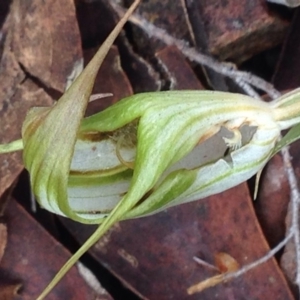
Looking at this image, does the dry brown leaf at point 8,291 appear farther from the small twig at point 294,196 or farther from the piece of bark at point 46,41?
the small twig at point 294,196

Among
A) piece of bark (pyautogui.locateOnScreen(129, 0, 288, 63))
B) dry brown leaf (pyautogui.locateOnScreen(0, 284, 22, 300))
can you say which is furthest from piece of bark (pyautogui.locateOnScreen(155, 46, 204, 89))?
dry brown leaf (pyautogui.locateOnScreen(0, 284, 22, 300))

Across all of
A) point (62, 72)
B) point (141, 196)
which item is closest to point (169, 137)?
point (141, 196)

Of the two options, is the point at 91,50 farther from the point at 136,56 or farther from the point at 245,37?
the point at 245,37

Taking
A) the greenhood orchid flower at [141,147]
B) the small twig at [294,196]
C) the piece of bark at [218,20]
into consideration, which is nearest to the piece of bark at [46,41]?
the piece of bark at [218,20]

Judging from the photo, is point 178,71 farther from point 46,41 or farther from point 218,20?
point 46,41

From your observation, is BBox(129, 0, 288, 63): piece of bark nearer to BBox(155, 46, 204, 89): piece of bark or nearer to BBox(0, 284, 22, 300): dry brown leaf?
BBox(155, 46, 204, 89): piece of bark

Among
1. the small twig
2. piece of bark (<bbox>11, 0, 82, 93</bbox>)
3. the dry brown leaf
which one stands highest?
piece of bark (<bbox>11, 0, 82, 93</bbox>)

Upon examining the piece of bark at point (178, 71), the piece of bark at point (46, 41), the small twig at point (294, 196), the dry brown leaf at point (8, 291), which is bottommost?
the small twig at point (294, 196)

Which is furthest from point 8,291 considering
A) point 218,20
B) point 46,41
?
point 218,20
